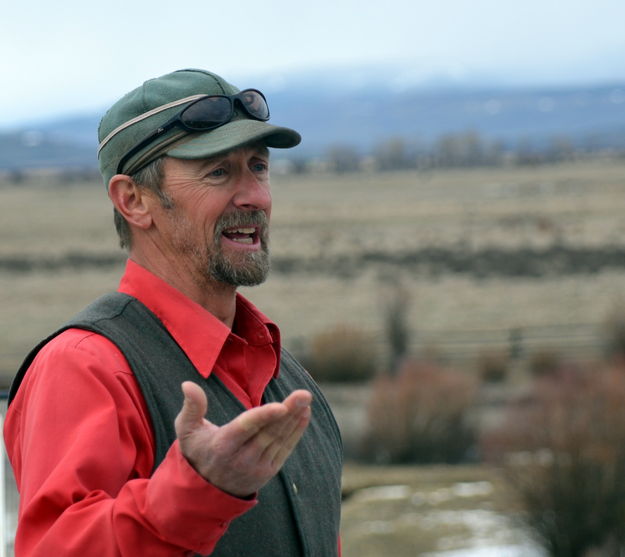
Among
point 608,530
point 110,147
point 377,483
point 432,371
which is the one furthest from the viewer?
point 432,371

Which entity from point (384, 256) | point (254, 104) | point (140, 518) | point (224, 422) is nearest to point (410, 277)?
point (384, 256)

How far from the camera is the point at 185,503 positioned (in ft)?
4.76

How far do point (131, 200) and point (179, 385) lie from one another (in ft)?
1.32

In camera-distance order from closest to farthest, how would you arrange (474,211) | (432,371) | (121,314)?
(121,314), (432,371), (474,211)

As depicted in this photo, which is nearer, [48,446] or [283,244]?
[48,446]

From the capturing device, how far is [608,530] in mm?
11656

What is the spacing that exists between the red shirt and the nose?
0.20m

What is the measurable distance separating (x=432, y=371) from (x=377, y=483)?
2793 millimetres

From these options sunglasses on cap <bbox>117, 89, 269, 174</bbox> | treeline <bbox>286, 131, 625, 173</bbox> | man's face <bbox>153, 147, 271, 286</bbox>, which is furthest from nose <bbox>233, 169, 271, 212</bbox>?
treeline <bbox>286, 131, 625, 173</bbox>

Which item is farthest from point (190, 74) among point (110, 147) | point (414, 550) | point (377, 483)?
point (377, 483)

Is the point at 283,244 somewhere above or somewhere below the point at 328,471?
below

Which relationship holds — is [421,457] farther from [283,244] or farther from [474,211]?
[474,211]

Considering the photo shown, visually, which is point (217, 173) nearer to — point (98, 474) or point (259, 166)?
point (259, 166)

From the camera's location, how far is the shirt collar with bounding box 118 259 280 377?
194cm
